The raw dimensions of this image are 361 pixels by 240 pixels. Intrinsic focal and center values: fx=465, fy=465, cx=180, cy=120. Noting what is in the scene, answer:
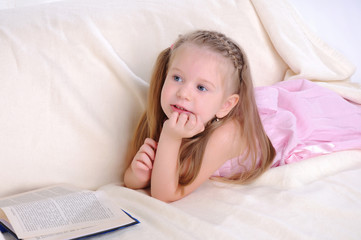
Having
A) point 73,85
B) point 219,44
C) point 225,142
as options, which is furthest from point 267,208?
point 73,85

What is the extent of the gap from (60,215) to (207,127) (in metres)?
0.49

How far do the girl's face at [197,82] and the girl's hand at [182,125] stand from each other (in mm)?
25

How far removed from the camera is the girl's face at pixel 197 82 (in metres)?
1.24

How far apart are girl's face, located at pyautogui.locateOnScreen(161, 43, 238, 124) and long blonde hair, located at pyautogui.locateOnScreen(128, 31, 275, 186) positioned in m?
0.04

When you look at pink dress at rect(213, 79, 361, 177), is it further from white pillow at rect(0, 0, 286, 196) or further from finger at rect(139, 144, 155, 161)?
white pillow at rect(0, 0, 286, 196)

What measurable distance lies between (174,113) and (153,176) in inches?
7.5

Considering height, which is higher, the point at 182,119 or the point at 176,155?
the point at 182,119

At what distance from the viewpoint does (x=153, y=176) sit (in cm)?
129

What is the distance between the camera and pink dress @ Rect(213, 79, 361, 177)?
1479 millimetres

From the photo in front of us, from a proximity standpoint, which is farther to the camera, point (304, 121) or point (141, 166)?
point (304, 121)

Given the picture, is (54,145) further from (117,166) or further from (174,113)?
(174,113)

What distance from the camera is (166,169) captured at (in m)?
1.27

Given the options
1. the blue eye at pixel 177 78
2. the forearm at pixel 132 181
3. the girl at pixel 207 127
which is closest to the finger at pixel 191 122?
the girl at pixel 207 127

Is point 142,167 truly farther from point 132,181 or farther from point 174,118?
point 174,118
